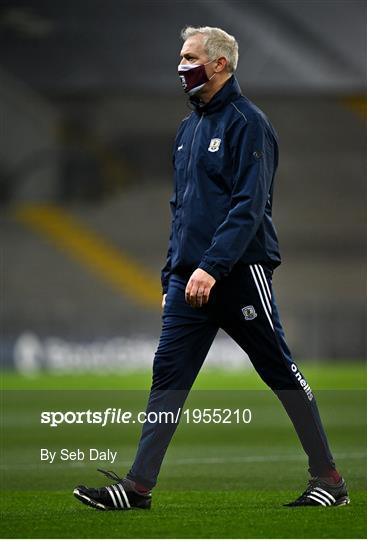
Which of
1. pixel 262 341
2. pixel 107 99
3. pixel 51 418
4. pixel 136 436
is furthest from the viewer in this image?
pixel 107 99

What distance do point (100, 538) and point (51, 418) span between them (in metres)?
6.85

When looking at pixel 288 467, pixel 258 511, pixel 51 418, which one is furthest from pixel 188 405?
pixel 258 511

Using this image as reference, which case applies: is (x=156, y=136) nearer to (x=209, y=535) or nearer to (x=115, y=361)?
(x=115, y=361)

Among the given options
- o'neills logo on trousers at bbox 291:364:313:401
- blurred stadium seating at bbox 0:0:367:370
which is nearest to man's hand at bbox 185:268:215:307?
o'neills logo on trousers at bbox 291:364:313:401

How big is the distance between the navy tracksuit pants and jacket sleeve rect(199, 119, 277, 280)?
208mm

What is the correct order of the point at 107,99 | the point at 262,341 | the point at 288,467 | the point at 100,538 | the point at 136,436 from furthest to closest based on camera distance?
the point at 107,99 → the point at 136,436 → the point at 288,467 → the point at 262,341 → the point at 100,538

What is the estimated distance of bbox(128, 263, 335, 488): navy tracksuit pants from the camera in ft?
17.6

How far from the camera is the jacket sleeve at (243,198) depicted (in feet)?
17.0

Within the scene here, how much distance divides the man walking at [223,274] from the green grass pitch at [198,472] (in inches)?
7.2

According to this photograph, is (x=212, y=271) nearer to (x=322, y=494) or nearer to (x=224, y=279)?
(x=224, y=279)

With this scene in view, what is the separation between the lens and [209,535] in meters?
4.72

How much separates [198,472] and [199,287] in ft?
7.55

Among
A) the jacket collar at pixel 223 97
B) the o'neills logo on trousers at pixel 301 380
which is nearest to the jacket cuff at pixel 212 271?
the o'neills logo on trousers at pixel 301 380

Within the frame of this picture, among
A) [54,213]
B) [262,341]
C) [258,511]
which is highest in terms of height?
[262,341]
